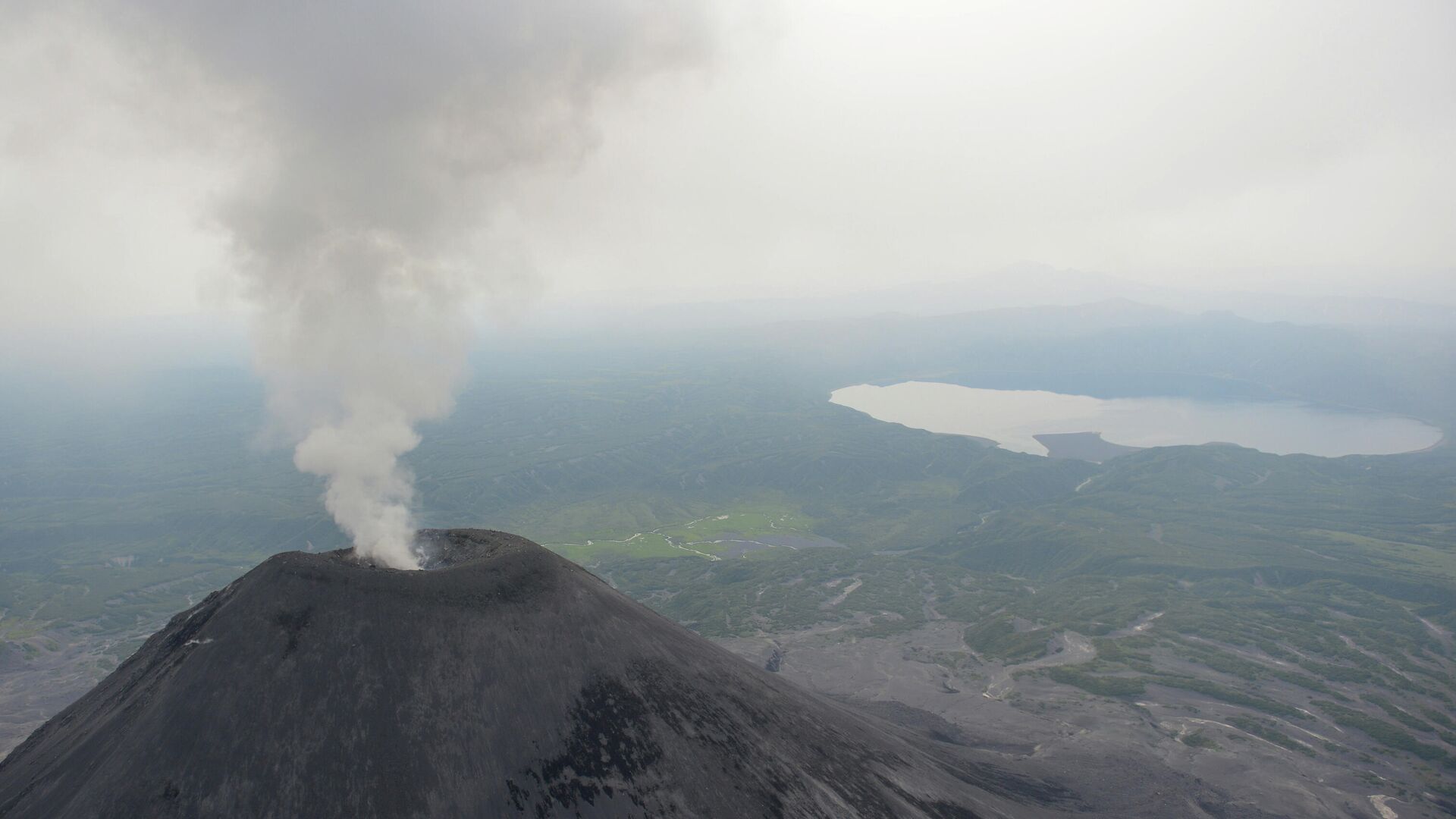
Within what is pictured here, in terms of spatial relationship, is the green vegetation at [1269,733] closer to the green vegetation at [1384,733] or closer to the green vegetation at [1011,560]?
the green vegetation at [1011,560]

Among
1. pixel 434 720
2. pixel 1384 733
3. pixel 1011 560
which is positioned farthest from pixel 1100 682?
pixel 434 720

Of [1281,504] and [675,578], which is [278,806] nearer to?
[675,578]

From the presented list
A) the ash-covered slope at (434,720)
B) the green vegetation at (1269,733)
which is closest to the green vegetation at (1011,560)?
the green vegetation at (1269,733)

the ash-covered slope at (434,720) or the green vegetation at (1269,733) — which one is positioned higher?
the ash-covered slope at (434,720)

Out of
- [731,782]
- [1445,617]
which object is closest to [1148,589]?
[1445,617]

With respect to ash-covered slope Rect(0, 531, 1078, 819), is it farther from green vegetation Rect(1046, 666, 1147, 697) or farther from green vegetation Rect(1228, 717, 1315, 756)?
green vegetation Rect(1046, 666, 1147, 697)

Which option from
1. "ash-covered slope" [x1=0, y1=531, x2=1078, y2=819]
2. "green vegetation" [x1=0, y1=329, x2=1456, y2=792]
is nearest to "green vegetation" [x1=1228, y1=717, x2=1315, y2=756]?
"green vegetation" [x1=0, y1=329, x2=1456, y2=792]

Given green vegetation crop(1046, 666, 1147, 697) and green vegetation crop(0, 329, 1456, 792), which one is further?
green vegetation crop(0, 329, 1456, 792)

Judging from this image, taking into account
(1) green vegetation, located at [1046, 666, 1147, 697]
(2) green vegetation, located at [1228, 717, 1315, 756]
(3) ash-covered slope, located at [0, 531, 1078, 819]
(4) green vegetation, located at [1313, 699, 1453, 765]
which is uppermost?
(3) ash-covered slope, located at [0, 531, 1078, 819]
